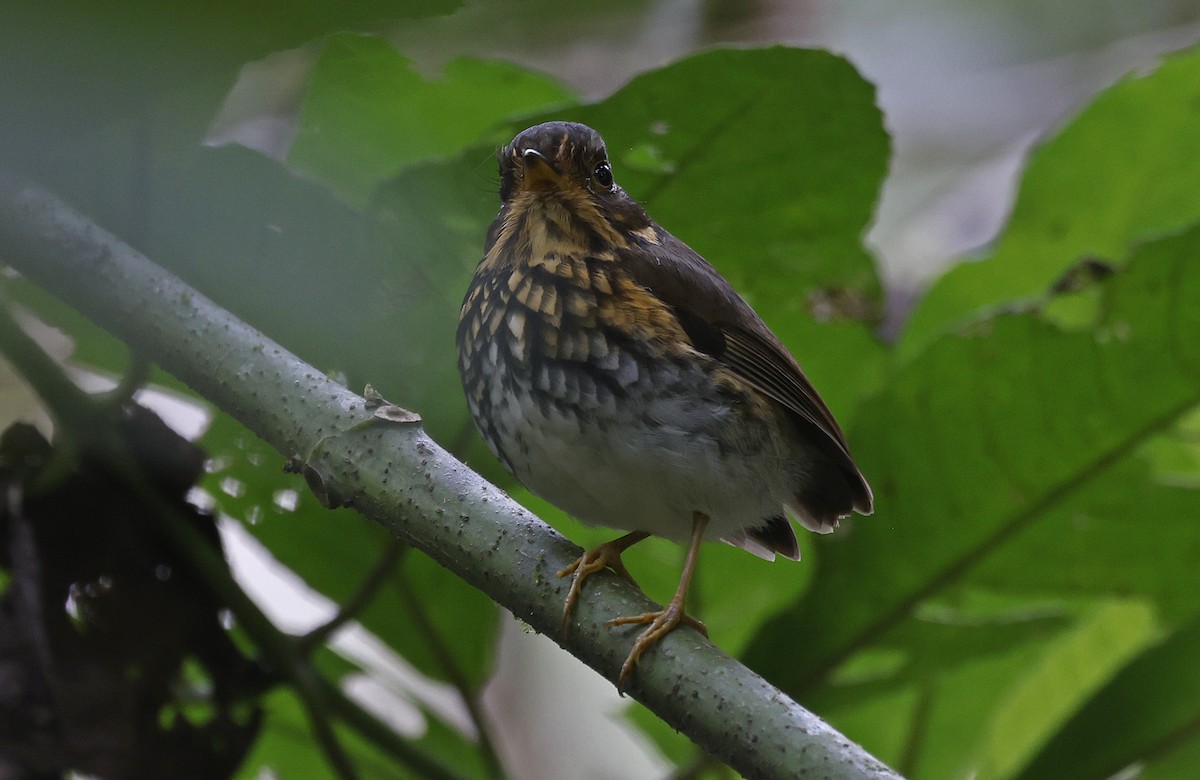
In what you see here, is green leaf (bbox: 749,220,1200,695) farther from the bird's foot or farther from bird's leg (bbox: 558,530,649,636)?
the bird's foot

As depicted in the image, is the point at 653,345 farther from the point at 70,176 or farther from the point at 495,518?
the point at 70,176

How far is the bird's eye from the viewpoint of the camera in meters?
1.71

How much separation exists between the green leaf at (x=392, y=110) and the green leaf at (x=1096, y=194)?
85cm

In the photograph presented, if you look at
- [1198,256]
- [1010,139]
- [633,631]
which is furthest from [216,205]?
[1010,139]

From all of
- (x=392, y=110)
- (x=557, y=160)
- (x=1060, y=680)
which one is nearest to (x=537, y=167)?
(x=557, y=160)

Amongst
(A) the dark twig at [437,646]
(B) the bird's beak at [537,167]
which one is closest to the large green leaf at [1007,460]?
(A) the dark twig at [437,646]

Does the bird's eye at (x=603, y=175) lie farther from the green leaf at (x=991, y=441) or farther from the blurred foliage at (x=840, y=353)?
the green leaf at (x=991, y=441)

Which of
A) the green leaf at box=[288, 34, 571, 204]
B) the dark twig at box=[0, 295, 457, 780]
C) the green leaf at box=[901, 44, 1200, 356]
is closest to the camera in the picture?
the dark twig at box=[0, 295, 457, 780]

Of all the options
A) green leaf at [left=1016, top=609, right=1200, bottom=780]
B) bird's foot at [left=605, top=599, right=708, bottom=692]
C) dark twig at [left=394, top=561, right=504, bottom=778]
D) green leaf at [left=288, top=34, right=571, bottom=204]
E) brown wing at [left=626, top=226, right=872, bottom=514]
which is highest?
green leaf at [left=288, top=34, right=571, bottom=204]

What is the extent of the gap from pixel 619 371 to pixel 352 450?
0.47 meters

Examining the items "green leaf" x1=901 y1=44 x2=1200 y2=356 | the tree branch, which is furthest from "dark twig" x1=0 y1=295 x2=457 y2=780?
"green leaf" x1=901 y1=44 x2=1200 y2=356

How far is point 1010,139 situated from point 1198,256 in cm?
541

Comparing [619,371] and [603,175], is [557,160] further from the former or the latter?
[619,371]

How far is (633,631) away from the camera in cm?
124
